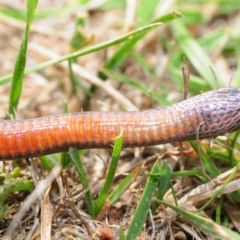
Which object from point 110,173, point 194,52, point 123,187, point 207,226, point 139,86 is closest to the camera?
point 207,226

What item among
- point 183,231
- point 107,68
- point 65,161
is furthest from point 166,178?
point 107,68

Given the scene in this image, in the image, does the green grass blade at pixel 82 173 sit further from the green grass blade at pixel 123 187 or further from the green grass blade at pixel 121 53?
the green grass blade at pixel 121 53

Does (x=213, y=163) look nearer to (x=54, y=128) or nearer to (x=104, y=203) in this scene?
(x=104, y=203)

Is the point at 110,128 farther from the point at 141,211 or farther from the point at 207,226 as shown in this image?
the point at 207,226

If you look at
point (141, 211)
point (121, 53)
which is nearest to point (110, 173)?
point (141, 211)

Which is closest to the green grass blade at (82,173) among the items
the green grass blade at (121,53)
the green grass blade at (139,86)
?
the green grass blade at (139,86)

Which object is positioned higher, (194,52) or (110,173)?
(194,52)
